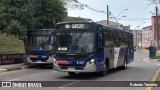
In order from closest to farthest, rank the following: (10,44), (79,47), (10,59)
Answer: (79,47), (10,59), (10,44)

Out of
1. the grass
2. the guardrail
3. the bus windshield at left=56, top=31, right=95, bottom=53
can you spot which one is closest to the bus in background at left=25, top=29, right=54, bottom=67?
the guardrail

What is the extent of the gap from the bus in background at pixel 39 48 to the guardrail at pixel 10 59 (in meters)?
2.24

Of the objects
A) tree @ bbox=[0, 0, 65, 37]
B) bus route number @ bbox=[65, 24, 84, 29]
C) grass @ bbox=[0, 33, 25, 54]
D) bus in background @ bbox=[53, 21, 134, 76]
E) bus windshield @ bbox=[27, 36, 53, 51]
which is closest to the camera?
bus in background @ bbox=[53, 21, 134, 76]

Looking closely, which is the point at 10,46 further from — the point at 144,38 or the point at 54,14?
the point at 144,38

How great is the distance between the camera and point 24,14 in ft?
97.5

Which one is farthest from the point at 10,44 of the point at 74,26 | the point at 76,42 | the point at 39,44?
the point at 76,42

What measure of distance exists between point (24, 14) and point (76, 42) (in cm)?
1186

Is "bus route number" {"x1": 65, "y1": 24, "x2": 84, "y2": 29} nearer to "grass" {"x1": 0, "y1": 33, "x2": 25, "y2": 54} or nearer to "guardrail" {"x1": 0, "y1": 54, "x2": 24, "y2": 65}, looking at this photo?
"guardrail" {"x1": 0, "y1": 54, "x2": 24, "y2": 65}

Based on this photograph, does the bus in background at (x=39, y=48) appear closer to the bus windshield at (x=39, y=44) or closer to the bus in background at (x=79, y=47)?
the bus windshield at (x=39, y=44)

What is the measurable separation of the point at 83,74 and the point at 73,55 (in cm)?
A: 355

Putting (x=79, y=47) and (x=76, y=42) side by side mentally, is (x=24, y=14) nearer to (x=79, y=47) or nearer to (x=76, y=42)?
(x=76, y=42)

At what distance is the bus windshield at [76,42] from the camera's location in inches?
738

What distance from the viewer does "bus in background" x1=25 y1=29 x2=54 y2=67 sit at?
27.1 metres

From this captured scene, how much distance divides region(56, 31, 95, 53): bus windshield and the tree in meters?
10.0
